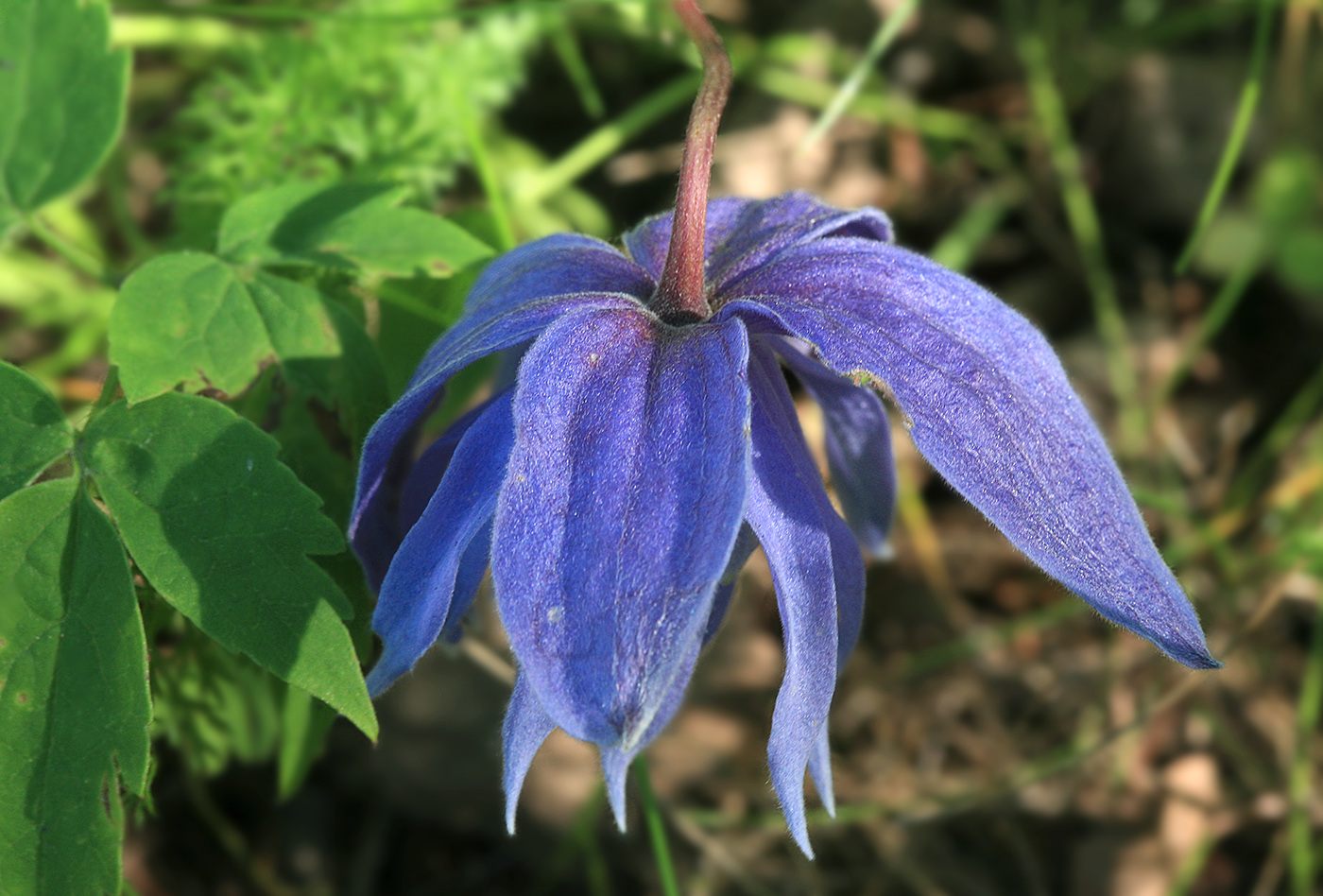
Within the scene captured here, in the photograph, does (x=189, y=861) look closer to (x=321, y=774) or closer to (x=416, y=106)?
(x=321, y=774)

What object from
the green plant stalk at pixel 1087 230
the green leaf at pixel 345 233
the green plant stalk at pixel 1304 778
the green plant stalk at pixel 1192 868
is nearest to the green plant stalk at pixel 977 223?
the green plant stalk at pixel 1087 230

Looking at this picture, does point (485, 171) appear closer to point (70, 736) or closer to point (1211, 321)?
point (70, 736)

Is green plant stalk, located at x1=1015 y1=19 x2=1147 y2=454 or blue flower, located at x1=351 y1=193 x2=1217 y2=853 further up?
blue flower, located at x1=351 y1=193 x2=1217 y2=853

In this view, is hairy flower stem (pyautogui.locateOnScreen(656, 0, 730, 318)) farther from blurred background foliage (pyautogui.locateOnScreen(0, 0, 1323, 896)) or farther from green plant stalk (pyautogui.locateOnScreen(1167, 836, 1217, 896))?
green plant stalk (pyautogui.locateOnScreen(1167, 836, 1217, 896))

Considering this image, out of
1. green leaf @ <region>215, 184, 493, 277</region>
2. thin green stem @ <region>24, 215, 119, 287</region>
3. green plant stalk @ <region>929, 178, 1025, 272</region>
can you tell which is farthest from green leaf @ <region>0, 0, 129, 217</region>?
green plant stalk @ <region>929, 178, 1025, 272</region>

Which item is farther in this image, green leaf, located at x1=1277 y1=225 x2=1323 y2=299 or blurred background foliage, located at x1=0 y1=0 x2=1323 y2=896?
green leaf, located at x1=1277 y1=225 x2=1323 y2=299

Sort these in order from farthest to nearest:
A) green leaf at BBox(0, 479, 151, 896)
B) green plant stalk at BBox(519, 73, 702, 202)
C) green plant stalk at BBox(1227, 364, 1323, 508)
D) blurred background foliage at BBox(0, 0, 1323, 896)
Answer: green plant stalk at BBox(1227, 364, 1323, 508)
green plant stalk at BBox(519, 73, 702, 202)
blurred background foliage at BBox(0, 0, 1323, 896)
green leaf at BBox(0, 479, 151, 896)

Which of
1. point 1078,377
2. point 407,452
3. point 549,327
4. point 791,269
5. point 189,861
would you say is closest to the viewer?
point 549,327

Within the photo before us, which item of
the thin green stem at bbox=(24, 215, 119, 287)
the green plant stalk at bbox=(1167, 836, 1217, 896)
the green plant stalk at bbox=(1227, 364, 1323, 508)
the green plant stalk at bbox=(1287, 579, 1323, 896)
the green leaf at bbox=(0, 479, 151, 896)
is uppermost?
the thin green stem at bbox=(24, 215, 119, 287)

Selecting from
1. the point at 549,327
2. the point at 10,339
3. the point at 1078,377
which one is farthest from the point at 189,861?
the point at 1078,377
